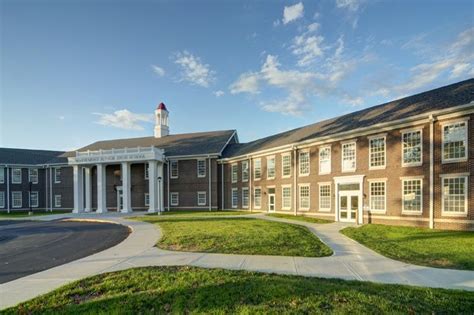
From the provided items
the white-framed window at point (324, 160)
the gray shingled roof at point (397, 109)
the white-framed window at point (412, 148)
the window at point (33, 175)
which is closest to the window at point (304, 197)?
the white-framed window at point (324, 160)

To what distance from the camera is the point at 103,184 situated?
31.9m

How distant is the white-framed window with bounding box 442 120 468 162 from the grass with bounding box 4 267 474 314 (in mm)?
11801

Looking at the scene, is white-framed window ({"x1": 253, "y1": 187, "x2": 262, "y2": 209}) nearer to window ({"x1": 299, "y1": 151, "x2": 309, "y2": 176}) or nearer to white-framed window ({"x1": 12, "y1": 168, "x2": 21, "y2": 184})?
window ({"x1": 299, "y1": 151, "x2": 309, "y2": 176})

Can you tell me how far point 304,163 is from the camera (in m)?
23.8

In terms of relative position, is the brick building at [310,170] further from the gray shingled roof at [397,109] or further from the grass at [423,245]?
the grass at [423,245]

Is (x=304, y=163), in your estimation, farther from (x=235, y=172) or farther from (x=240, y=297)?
(x=240, y=297)

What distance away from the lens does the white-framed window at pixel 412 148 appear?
16.3 meters

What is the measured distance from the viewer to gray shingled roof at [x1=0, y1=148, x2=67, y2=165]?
37.4 m

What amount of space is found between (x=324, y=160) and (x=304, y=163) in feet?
6.88

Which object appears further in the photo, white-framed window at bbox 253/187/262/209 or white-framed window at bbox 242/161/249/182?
white-framed window at bbox 242/161/249/182

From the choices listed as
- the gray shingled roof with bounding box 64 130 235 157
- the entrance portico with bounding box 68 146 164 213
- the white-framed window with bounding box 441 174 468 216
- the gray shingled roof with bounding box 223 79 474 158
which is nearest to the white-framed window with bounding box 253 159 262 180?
the gray shingled roof with bounding box 223 79 474 158

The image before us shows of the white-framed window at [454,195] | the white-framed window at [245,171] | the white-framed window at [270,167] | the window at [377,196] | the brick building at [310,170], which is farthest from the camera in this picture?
the white-framed window at [245,171]

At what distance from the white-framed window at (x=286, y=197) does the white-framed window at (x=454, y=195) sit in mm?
12023

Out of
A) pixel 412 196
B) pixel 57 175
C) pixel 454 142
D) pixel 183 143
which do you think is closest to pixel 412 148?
pixel 454 142
